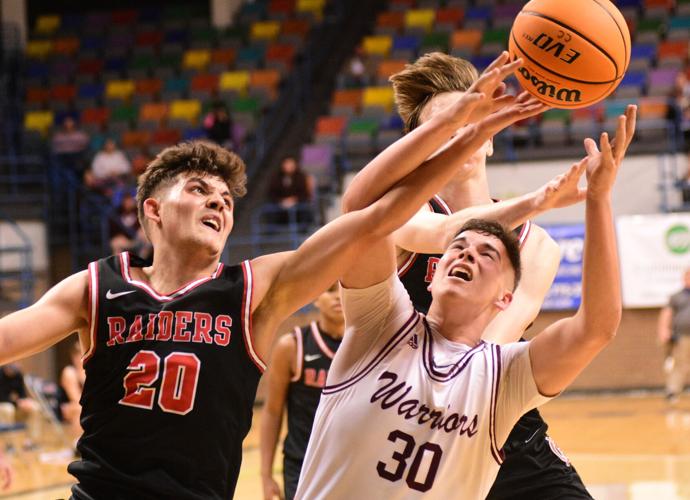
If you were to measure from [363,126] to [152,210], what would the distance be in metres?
13.2

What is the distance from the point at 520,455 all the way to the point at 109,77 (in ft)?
55.8

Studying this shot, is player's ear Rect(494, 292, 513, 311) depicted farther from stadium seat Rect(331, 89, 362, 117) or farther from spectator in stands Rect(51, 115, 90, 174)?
spectator in stands Rect(51, 115, 90, 174)

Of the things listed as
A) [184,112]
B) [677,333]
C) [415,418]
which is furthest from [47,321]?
[184,112]

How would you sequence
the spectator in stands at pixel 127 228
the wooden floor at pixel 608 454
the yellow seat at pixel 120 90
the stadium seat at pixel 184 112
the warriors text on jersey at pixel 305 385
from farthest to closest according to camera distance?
the yellow seat at pixel 120 90
the stadium seat at pixel 184 112
the spectator in stands at pixel 127 228
the wooden floor at pixel 608 454
the warriors text on jersey at pixel 305 385

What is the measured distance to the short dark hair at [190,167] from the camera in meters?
3.63

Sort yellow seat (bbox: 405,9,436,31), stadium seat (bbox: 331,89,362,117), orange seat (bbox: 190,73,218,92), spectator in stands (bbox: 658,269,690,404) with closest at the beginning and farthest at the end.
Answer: spectator in stands (bbox: 658,269,690,404), stadium seat (bbox: 331,89,362,117), yellow seat (bbox: 405,9,436,31), orange seat (bbox: 190,73,218,92)

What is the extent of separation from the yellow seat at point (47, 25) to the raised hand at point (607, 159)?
20.0 metres

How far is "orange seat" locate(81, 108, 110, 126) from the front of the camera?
61.3 ft

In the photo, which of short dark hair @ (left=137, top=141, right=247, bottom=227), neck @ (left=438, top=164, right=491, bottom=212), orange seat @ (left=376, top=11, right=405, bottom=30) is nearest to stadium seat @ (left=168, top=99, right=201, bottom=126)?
orange seat @ (left=376, top=11, right=405, bottom=30)

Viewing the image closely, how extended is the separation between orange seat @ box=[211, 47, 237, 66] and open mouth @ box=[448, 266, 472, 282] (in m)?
16.8

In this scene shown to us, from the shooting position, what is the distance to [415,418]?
316 cm

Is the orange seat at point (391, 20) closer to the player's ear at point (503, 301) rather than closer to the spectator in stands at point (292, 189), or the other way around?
the spectator in stands at point (292, 189)

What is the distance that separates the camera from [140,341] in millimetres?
3334

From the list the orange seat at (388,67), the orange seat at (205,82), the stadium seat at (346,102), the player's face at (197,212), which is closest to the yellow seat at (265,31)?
the orange seat at (205,82)
